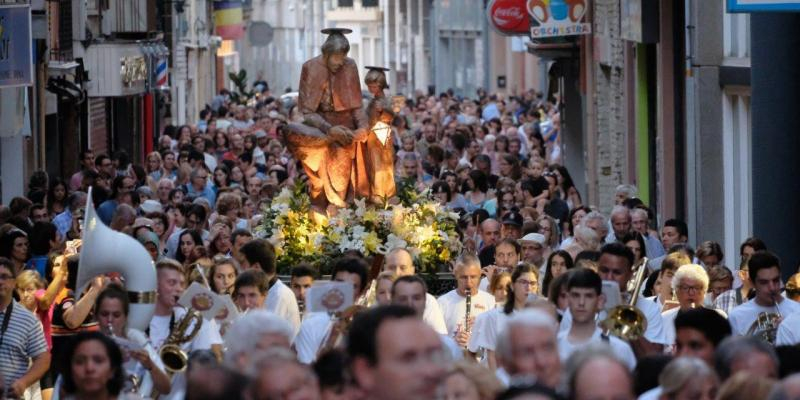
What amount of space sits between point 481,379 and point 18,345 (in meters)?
4.61

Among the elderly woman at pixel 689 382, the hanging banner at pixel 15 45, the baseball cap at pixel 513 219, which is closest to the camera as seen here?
the elderly woman at pixel 689 382

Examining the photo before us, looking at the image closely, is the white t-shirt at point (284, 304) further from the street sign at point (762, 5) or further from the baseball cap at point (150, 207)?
the baseball cap at point (150, 207)

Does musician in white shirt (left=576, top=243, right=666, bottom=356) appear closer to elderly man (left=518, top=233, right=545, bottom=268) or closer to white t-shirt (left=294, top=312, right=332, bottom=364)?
white t-shirt (left=294, top=312, right=332, bottom=364)

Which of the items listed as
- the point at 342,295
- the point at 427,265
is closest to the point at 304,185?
the point at 427,265

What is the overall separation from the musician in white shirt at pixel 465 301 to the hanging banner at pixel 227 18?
5603 centimetres

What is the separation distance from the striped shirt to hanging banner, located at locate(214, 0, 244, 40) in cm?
5773

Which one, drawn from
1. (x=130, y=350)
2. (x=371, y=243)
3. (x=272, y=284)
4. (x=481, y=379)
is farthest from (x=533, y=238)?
(x=481, y=379)

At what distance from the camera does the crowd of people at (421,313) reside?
24.4 ft

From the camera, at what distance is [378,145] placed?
19844 millimetres

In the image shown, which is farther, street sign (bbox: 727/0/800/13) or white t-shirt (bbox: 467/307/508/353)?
street sign (bbox: 727/0/800/13)

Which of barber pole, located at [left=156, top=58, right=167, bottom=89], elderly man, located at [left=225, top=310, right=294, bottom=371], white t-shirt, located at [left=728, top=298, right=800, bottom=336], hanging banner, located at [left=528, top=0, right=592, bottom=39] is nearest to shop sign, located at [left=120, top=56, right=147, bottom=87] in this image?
barber pole, located at [left=156, top=58, right=167, bottom=89]

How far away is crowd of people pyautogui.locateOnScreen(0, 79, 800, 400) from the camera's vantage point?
7430 mm

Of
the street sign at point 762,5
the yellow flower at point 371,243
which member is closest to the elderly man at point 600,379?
the street sign at point 762,5

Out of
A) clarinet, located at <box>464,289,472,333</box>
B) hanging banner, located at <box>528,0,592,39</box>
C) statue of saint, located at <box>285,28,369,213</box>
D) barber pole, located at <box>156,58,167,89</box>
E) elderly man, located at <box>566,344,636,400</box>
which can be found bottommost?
clarinet, located at <box>464,289,472,333</box>
